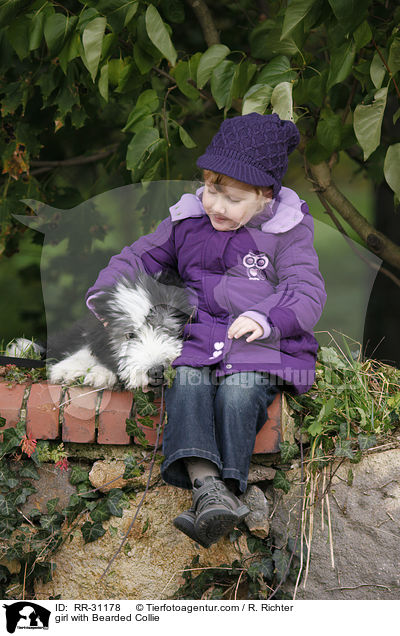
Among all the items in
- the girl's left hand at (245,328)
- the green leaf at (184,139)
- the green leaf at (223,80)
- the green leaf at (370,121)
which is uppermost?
the green leaf at (223,80)

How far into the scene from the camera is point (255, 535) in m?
1.88

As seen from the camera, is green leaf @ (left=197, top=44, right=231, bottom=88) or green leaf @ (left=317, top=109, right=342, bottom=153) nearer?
green leaf @ (left=197, top=44, right=231, bottom=88)

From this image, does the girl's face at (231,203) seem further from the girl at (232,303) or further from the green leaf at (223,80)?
the green leaf at (223,80)

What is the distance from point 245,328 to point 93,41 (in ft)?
3.45

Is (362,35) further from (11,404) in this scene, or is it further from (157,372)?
(11,404)

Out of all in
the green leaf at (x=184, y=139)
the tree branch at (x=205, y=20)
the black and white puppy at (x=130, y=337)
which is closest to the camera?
the black and white puppy at (x=130, y=337)

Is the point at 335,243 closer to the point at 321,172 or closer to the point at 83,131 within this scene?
the point at 321,172

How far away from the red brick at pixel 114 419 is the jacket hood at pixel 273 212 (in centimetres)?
62

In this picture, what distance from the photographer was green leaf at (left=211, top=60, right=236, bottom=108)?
2133 mm

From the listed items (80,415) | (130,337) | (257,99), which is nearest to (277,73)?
(257,99)

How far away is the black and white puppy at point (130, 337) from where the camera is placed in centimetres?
178

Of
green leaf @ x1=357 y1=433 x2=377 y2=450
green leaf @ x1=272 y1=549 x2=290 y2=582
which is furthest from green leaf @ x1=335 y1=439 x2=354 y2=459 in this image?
green leaf @ x1=272 y1=549 x2=290 y2=582

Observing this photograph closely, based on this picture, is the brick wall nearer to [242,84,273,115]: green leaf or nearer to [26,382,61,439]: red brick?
[26,382,61,439]: red brick

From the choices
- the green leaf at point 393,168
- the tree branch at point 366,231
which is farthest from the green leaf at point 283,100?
the tree branch at point 366,231
